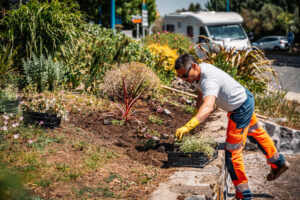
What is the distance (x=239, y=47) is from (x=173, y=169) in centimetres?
1346

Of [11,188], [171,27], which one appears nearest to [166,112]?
[11,188]

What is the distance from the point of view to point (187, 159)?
3.91 metres

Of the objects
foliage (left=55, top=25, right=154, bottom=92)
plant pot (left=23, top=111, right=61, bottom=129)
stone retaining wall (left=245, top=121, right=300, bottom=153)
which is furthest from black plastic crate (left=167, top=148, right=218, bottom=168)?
foliage (left=55, top=25, right=154, bottom=92)

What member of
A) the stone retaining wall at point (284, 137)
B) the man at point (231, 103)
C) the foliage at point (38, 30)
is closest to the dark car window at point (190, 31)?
the foliage at point (38, 30)

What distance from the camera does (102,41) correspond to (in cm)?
805

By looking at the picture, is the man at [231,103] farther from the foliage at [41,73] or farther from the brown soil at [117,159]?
the foliage at [41,73]

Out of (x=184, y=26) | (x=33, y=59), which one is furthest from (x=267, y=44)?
(x=33, y=59)

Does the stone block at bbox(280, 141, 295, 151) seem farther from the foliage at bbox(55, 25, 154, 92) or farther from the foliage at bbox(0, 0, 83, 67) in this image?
the foliage at bbox(0, 0, 83, 67)

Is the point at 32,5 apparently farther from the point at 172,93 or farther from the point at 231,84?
the point at 231,84

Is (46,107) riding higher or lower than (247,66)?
lower

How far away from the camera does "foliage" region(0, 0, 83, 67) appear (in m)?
6.75

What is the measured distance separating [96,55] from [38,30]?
136 cm

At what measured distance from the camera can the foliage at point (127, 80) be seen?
22.0 feet

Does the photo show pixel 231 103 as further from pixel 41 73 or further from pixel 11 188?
pixel 41 73
